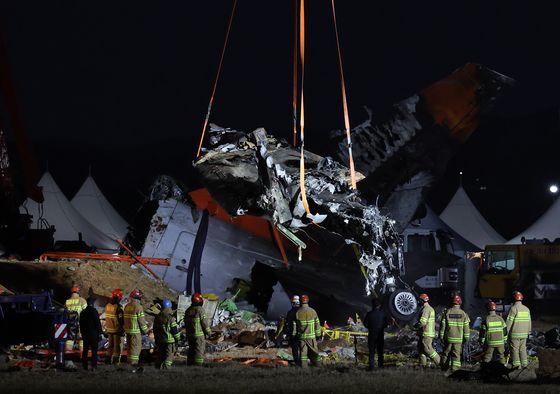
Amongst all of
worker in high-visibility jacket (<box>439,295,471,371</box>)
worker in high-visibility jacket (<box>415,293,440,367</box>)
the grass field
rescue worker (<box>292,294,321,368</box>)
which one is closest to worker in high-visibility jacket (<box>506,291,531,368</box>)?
worker in high-visibility jacket (<box>439,295,471,371</box>)

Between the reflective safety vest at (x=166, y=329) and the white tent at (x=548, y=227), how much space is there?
20.4 meters

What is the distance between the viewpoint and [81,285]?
2072cm

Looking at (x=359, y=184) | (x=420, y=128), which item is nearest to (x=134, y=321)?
(x=359, y=184)

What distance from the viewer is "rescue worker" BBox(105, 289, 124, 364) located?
13664 mm

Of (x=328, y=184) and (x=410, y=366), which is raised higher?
(x=328, y=184)

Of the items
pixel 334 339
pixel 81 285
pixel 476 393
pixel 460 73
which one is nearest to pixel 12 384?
pixel 476 393

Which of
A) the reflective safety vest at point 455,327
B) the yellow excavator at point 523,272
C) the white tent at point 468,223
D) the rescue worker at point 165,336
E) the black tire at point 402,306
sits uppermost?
the white tent at point 468,223

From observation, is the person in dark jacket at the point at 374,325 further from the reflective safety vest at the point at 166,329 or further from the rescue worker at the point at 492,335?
the reflective safety vest at the point at 166,329

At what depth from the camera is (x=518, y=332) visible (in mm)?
12961


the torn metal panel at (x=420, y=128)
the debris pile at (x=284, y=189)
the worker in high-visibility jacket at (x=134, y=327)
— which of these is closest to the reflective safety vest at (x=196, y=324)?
the worker in high-visibility jacket at (x=134, y=327)

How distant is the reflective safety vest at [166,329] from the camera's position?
13.0 meters

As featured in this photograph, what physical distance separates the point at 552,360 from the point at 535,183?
61.1 meters

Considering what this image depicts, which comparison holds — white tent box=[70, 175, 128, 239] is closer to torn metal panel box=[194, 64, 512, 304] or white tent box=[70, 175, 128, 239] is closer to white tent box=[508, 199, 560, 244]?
white tent box=[508, 199, 560, 244]

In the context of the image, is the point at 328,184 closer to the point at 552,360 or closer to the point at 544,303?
the point at 552,360
